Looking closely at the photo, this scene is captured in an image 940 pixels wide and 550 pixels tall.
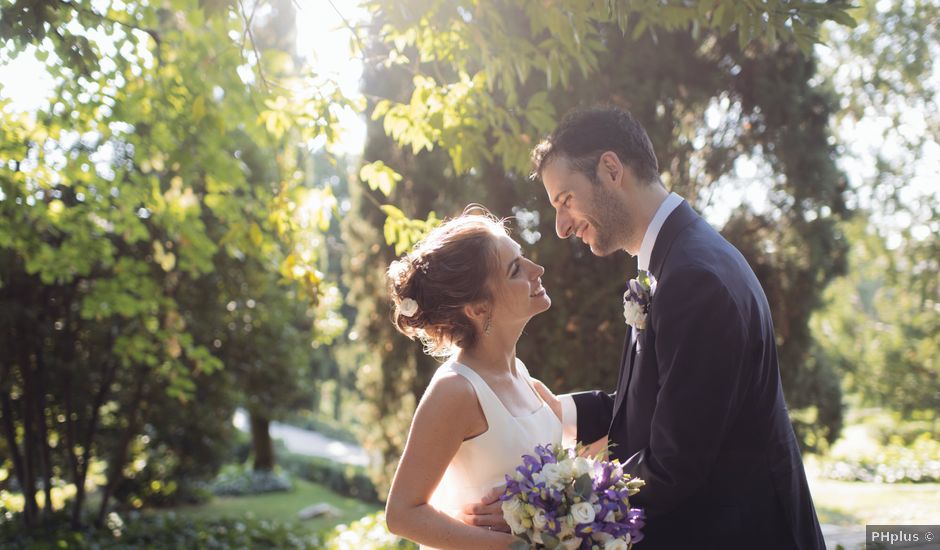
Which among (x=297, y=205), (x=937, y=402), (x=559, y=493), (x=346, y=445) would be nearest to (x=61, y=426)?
(x=297, y=205)

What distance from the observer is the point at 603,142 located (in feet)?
8.44

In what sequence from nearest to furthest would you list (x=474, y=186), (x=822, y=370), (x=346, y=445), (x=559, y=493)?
(x=559, y=493) < (x=474, y=186) < (x=822, y=370) < (x=346, y=445)

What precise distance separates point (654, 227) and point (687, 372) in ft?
1.95

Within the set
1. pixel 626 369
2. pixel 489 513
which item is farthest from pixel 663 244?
pixel 489 513

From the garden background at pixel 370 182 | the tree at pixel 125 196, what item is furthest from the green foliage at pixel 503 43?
the tree at pixel 125 196

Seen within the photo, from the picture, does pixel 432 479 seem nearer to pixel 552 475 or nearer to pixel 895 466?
pixel 552 475

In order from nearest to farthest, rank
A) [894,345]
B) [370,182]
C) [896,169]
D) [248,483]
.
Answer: [370,182]
[896,169]
[894,345]
[248,483]

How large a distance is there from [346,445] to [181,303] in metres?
23.0

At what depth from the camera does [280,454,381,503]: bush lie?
18547 mm

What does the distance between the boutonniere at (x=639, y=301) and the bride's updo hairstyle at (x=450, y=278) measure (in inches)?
20.6

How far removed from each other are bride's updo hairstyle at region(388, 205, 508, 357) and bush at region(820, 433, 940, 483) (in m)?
11.1

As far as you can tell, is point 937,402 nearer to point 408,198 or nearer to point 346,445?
A: point 408,198

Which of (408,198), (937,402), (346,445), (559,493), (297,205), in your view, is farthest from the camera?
(346,445)

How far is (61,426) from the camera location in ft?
35.1
